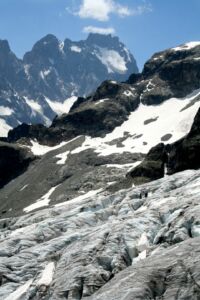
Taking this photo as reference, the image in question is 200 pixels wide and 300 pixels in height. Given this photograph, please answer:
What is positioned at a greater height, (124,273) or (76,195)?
(124,273)

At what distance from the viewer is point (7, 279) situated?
198ft

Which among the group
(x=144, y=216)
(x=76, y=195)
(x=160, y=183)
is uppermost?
(x=144, y=216)

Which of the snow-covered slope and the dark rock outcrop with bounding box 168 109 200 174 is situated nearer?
the snow-covered slope

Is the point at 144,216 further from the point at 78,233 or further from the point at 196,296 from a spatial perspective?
the point at 196,296

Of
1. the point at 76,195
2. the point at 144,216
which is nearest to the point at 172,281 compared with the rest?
the point at 144,216

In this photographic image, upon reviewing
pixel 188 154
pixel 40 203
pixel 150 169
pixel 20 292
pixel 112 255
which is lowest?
pixel 150 169

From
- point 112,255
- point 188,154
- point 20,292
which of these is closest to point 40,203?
point 188,154

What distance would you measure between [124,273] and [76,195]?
13285 centimetres

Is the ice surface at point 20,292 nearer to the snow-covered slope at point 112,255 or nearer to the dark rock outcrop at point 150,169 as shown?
the snow-covered slope at point 112,255

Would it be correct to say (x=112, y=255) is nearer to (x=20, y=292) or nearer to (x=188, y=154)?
(x=20, y=292)

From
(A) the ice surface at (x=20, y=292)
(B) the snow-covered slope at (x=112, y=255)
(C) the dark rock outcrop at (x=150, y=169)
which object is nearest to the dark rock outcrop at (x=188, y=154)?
(C) the dark rock outcrop at (x=150, y=169)

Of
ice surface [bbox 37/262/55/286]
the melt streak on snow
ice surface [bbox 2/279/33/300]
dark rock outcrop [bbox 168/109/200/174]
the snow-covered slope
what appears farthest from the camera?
the melt streak on snow

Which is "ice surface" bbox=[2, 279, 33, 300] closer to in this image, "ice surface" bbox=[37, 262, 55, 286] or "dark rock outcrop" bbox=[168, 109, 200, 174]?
"ice surface" bbox=[37, 262, 55, 286]

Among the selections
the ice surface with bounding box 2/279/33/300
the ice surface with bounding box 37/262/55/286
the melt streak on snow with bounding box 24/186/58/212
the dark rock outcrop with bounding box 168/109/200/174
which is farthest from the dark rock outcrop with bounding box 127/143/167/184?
the ice surface with bounding box 2/279/33/300
